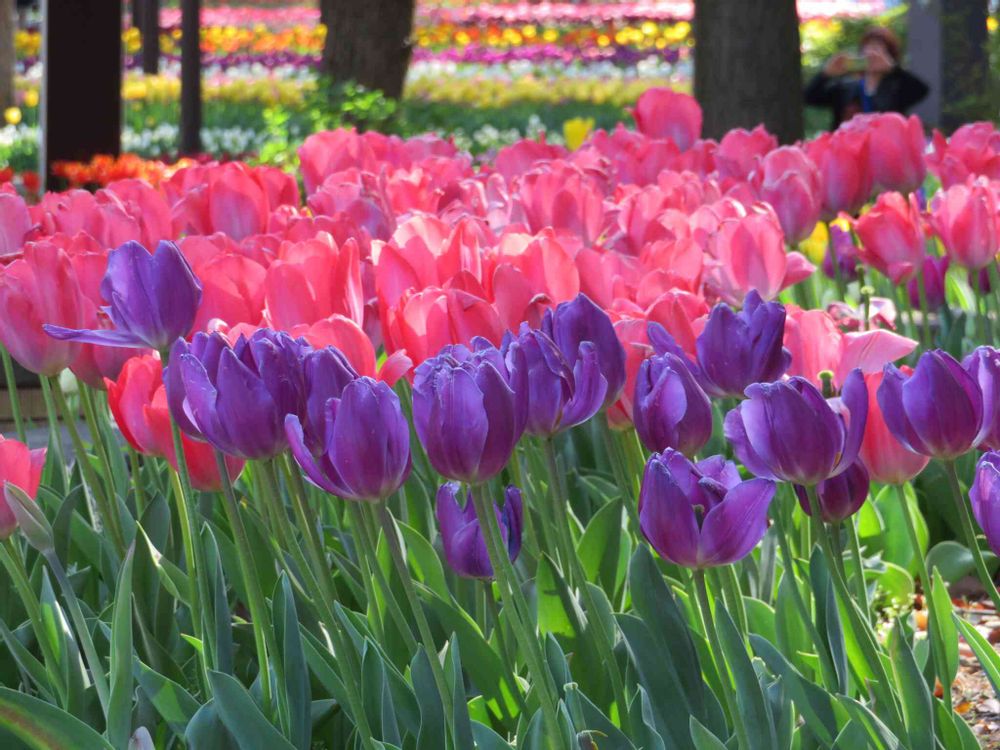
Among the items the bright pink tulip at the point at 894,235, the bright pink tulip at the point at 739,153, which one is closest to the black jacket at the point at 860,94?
the bright pink tulip at the point at 739,153

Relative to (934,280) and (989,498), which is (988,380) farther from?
(934,280)

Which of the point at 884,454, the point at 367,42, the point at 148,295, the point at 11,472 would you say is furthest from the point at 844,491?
the point at 367,42

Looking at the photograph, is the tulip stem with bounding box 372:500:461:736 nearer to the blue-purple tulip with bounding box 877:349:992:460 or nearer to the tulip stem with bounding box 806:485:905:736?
the tulip stem with bounding box 806:485:905:736

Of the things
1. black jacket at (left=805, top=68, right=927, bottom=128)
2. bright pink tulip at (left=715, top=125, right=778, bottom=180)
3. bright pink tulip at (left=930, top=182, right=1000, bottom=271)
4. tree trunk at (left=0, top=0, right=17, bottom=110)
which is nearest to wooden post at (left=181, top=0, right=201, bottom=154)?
black jacket at (left=805, top=68, right=927, bottom=128)

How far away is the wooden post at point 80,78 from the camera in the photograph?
240 inches

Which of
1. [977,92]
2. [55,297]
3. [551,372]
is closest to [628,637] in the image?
[551,372]

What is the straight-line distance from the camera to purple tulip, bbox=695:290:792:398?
147cm

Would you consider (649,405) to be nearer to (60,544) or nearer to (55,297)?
(55,297)

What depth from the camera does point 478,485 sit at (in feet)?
4.05

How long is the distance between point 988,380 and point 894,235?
1185 millimetres

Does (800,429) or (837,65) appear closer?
(800,429)

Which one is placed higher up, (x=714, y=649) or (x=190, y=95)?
(x=190, y=95)

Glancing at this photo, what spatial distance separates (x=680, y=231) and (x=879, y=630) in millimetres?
808

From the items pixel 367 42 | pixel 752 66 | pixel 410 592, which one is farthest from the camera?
pixel 367 42
